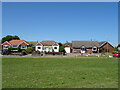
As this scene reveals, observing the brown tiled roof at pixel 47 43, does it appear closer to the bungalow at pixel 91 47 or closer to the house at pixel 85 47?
the bungalow at pixel 91 47

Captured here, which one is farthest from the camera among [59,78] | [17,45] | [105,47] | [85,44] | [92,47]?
[85,44]

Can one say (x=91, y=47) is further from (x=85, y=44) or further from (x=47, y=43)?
(x=47, y=43)

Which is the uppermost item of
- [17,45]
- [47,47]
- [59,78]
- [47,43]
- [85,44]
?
[47,43]

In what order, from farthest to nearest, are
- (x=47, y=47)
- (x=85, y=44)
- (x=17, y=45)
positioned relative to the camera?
1. (x=85, y=44)
2. (x=47, y=47)
3. (x=17, y=45)

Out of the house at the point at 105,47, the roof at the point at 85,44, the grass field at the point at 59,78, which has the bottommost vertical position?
the grass field at the point at 59,78

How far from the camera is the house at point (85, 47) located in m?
65.8

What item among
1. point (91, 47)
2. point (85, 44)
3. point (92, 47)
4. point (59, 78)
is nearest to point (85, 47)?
point (85, 44)

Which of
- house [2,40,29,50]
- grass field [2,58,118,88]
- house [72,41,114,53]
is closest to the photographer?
grass field [2,58,118,88]

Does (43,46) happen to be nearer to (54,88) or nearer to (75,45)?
(75,45)

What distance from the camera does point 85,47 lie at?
66625 mm

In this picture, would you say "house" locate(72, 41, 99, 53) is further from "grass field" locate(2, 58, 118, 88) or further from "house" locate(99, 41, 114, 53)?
"grass field" locate(2, 58, 118, 88)

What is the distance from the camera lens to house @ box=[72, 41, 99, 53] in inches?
2589

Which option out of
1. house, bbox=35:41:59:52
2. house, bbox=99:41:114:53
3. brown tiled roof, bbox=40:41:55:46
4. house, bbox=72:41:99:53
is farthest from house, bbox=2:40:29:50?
house, bbox=99:41:114:53

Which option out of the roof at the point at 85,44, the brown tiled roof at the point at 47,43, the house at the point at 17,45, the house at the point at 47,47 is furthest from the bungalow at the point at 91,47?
the house at the point at 17,45
